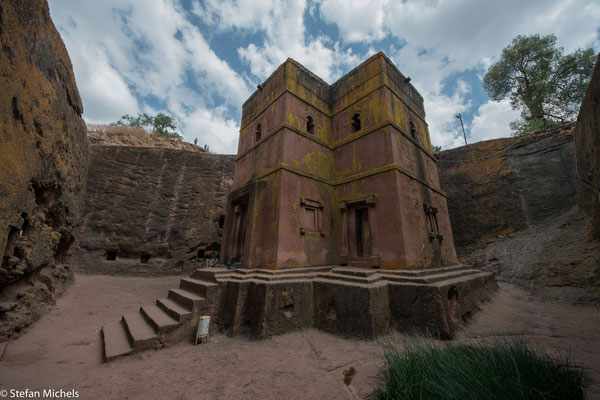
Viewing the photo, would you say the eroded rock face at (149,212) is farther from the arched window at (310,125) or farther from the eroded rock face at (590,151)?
the eroded rock face at (590,151)

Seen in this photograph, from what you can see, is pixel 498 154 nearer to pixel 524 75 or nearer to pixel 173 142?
pixel 524 75

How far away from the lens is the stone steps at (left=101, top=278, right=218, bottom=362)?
4191mm

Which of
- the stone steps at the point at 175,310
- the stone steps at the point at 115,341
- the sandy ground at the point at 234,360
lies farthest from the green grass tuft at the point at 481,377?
the stone steps at the point at 115,341

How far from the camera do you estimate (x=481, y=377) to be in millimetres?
2381

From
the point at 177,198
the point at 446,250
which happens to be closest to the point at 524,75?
the point at 446,250

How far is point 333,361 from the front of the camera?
13.0ft

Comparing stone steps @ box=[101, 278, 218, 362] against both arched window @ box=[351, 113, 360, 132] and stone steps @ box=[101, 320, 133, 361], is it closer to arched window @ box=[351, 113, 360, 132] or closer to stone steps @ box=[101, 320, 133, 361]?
stone steps @ box=[101, 320, 133, 361]

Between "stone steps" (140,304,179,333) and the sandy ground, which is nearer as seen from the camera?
the sandy ground

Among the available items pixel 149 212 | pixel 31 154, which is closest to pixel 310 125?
pixel 31 154

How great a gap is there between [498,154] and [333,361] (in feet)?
54.6

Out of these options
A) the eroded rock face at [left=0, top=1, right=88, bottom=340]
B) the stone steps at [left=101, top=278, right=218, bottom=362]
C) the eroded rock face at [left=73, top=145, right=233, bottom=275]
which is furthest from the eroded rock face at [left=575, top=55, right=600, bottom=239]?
the eroded rock face at [left=73, top=145, right=233, bottom=275]

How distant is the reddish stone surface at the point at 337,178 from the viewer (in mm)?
6652

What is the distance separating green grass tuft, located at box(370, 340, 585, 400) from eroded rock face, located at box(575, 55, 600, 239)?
7.70 m

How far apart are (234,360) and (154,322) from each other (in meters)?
2.10
